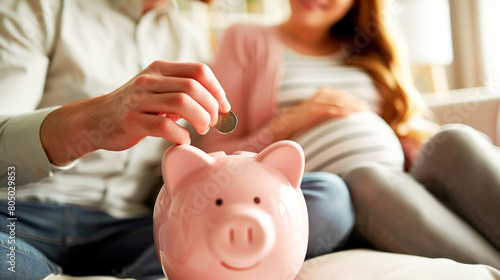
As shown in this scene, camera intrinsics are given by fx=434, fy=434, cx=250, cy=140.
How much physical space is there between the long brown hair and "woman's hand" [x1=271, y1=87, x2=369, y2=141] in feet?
0.55

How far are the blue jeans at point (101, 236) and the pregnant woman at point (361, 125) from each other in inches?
1.2

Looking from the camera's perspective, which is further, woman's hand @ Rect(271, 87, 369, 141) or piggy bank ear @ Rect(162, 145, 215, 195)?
woman's hand @ Rect(271, 87, 369, 141)

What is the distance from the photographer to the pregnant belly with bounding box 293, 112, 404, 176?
855 millimetres

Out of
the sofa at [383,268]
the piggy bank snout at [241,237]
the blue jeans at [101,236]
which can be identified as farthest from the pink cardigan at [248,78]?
the piggy bank snout at [241,237]

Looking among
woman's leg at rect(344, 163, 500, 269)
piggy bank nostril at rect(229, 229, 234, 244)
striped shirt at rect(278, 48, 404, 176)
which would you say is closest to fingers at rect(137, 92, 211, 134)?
piggy bank nostril at rect(229, 229, 234, 244)

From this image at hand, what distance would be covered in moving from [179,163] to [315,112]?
1.71 feet

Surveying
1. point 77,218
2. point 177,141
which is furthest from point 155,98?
point 77,218

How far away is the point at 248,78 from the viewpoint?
1084mm

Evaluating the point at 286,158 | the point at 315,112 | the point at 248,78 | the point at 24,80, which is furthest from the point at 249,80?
the point at 286,158

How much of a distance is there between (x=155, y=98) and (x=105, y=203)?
41 centimetres

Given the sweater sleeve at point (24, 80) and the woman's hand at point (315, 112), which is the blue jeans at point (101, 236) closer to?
the sweater sleeve at point (24, 80)

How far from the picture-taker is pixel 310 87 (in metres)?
1.05

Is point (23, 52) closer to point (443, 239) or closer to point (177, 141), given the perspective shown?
point (177, 141)

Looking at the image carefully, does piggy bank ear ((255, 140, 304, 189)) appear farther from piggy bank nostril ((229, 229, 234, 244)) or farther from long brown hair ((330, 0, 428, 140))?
long brown hair ((330, 0, 428, 140))
